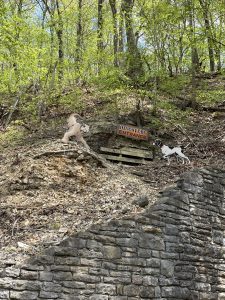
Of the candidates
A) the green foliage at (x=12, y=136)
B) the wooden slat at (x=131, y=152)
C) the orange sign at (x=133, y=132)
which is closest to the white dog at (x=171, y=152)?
the wooden slat at (x=131, y=152)

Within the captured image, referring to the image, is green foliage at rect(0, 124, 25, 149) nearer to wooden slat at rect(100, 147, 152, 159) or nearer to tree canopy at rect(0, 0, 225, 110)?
tree canopy at rect(0, 0, 225, 110)

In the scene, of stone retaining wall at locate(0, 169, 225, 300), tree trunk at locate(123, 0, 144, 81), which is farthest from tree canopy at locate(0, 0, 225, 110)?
stone retaining wall at locate(0, 169, 225, 300)

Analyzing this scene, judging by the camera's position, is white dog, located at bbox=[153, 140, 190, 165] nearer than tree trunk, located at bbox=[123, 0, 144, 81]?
Yes

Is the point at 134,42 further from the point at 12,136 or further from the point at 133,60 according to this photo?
the point at 12,136

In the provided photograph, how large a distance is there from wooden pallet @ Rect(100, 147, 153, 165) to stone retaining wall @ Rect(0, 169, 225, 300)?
2643 millimetres

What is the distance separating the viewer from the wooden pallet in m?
9.81

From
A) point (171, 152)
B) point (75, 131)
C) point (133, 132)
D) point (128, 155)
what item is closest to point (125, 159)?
point (128, 155)

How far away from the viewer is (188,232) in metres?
6.79

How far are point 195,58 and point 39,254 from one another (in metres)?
9.84

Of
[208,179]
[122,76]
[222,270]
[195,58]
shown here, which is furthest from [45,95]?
[222,270]

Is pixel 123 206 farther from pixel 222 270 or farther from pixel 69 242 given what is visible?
pixel 222 270

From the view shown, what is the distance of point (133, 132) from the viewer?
10.2 meters

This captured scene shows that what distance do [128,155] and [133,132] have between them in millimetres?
596

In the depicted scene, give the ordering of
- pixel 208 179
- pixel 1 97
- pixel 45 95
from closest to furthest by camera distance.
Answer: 1. pixel 208 179
2. pixel 45 95
3. pixel 1 97
